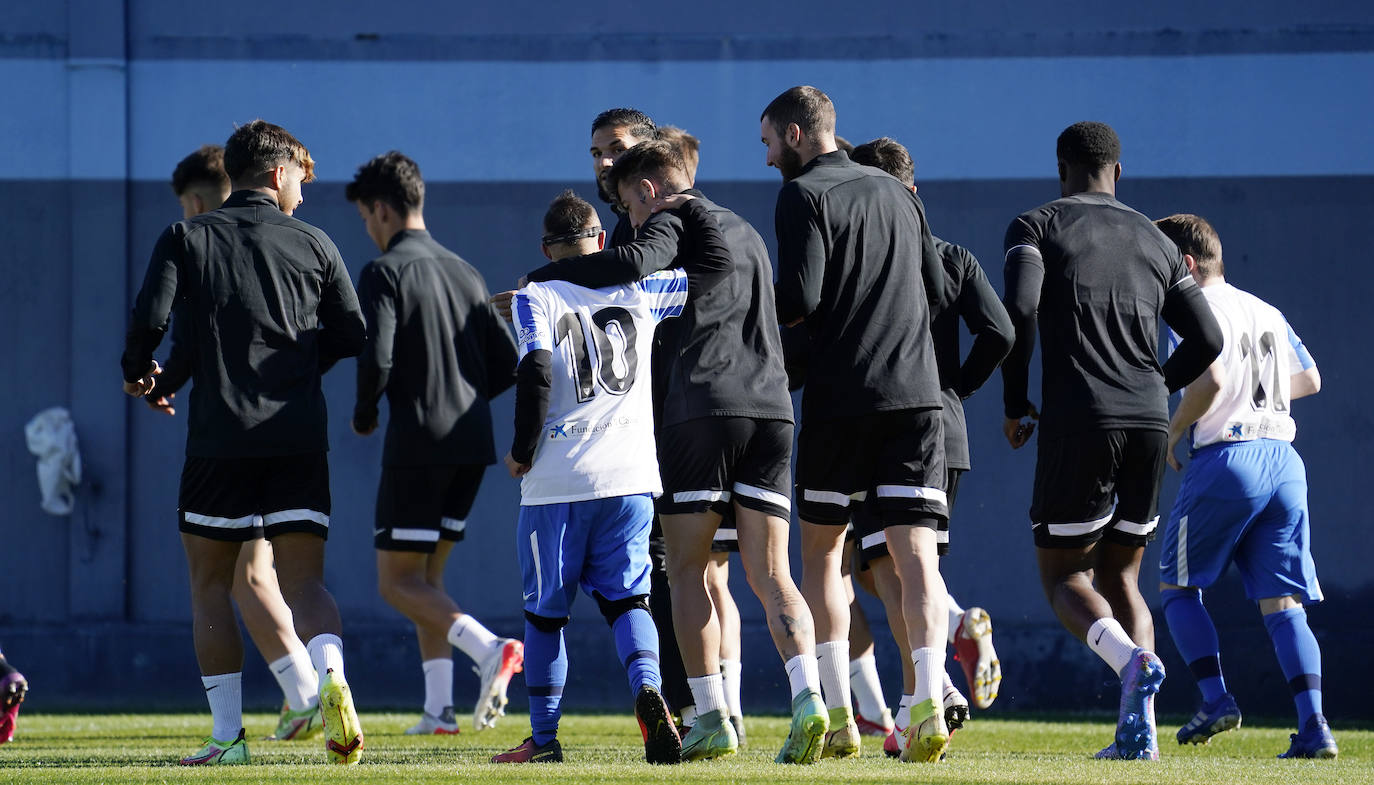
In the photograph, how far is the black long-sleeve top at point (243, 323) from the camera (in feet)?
16.7

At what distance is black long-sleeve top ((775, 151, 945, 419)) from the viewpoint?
4.84 metres

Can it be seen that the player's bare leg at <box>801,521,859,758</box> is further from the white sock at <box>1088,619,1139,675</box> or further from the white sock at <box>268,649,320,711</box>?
the white sock at <box>268,649,320,711</box>

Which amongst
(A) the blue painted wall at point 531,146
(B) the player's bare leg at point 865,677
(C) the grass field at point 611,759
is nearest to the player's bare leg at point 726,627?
(C) the grass field at point 611,759

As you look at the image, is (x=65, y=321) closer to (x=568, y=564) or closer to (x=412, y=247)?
(x=412, y=247)

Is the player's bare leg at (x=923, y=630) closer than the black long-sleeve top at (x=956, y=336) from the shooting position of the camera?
Yes

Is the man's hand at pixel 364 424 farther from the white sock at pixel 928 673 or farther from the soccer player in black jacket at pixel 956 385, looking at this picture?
the white sock at pixel 928 673

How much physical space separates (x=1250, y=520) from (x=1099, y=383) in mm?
1172

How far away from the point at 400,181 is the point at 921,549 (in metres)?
3.22

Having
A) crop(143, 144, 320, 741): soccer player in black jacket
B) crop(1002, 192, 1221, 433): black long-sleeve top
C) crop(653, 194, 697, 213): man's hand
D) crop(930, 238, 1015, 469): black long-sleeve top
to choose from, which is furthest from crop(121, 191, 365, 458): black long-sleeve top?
crop(1002, 192, 1221, 433): black long-sleeve top

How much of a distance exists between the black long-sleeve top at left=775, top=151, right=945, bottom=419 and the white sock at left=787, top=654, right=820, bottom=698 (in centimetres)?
75

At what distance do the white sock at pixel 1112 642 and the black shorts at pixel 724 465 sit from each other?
1.17 metres

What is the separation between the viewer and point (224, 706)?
512cm

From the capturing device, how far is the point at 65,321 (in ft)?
29.5

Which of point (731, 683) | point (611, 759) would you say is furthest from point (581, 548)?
point (731, 683)
